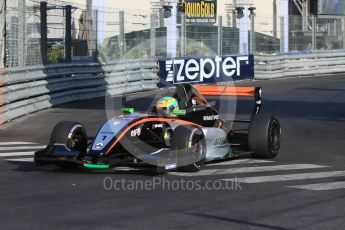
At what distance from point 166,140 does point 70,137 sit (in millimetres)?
1339

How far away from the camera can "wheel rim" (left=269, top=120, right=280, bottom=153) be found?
11125 millimetres

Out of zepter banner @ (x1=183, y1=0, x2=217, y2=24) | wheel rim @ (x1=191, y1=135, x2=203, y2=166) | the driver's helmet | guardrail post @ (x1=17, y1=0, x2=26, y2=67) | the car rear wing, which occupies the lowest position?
wheel rim @ (x1=191, y1=135, x2=203, y2=166)

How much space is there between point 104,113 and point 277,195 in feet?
33.6

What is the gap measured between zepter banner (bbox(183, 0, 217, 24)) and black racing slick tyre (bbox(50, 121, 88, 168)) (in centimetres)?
2619

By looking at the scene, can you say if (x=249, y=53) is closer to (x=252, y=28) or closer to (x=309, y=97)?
(x=252, y=28)

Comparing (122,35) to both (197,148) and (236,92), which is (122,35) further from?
(197,148)

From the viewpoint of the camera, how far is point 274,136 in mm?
11242

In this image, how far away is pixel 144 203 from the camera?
7730 millimetres

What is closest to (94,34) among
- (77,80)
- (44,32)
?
(77,80)

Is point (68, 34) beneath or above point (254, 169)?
above

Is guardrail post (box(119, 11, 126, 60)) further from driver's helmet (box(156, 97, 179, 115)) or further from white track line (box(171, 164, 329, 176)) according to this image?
white track line (box(171, 164, 329, 176))

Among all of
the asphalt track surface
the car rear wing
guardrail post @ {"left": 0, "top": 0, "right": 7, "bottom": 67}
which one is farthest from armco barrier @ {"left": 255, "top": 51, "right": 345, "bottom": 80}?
the car rear wing

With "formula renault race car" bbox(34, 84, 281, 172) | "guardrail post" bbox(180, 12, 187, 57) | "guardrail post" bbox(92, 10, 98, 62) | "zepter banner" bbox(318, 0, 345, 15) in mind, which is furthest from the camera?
"zepter banner" bbox(318, 0, 345, 15)
